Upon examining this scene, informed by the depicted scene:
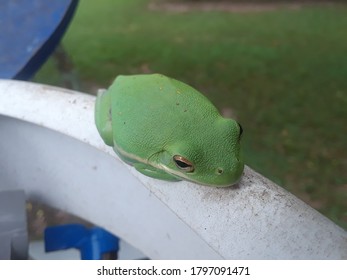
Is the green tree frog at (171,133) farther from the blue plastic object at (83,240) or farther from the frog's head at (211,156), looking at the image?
the blue plastic object at (83,240)

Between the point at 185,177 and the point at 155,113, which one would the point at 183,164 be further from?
the point at 155,113

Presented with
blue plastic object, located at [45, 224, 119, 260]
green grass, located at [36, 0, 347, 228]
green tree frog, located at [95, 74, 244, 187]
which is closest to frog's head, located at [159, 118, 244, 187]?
green tree frog, located at [95, 74, 244, 187]

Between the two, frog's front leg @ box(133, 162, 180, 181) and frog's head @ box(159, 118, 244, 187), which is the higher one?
frog's head @ box(159, 118, 244, 187)

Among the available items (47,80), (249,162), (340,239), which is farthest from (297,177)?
(47,80)

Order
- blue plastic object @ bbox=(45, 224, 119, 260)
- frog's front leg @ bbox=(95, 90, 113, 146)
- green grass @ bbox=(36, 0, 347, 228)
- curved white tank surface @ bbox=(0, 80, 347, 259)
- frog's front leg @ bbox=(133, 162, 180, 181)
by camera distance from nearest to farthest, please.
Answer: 1. curved white tank surface @ bbox=(0, 80, 347, 259)
2. frog's front leg @ bbox=(133, 162, 180, 181)
3. frog's front leg @ bbox=(95, 90, 113, 146)
4. blue plastic object @ bbox=(45, 224, 119, 260)
5. green grass @ bbox=(36, 0, 347, 228)

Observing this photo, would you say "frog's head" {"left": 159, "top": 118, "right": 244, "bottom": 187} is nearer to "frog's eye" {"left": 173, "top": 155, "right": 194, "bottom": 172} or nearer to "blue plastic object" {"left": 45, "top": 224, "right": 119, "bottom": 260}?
"frog's eye" {"left": 173, "top": 155, "right": 194, "bottom": 172}

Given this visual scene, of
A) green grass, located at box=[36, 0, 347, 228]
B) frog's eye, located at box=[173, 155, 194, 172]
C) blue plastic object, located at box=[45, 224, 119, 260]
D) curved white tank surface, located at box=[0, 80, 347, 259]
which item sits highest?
frog's eye, located at box=[173, 155, 194, 172]
